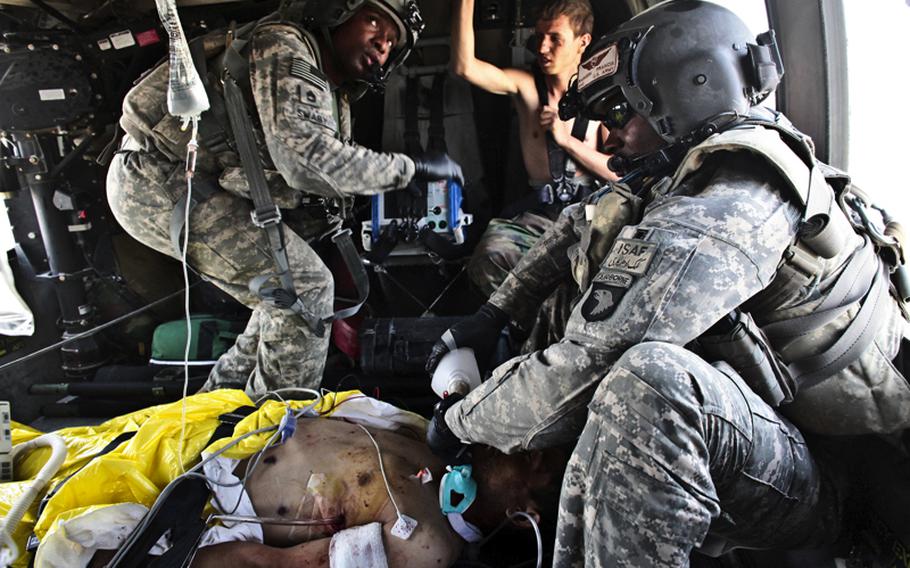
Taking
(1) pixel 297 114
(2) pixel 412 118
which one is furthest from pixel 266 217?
(2) pixel 412 118

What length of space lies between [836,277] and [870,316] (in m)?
0.14

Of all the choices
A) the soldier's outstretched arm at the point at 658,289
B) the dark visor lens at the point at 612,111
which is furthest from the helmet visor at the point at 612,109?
the soldier's outstretched arm at the point at 658,289

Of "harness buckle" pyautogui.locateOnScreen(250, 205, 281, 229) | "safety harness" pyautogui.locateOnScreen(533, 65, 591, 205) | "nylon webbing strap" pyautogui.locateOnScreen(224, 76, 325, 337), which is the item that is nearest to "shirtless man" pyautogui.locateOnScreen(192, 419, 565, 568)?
"nylon webbing strap" pyautogui.locateOnScreen(224, 76, 325, 337)

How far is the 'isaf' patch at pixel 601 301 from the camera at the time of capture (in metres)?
1.20

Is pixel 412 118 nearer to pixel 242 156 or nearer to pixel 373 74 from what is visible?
pixel 373 74

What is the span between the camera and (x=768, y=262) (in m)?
1.19

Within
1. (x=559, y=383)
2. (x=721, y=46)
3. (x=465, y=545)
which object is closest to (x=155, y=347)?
(x=465, y=545)

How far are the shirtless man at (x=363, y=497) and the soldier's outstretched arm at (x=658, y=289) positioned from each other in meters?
0.30

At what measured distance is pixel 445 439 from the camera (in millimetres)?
1603

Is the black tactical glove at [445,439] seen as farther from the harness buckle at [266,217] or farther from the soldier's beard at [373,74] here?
the soldier's beard at [373,74]

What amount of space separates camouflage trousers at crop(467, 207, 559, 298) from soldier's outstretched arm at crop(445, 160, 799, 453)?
1.44 metres

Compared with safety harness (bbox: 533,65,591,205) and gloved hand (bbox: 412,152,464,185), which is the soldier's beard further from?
safety harness (bbox: 533,65,591,205)

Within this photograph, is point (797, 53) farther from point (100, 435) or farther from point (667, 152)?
point (100, 435)

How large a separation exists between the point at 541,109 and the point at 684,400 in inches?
94.1
